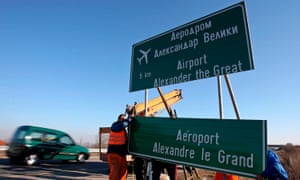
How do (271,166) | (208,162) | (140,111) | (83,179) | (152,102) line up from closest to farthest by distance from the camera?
(208,162) < (271,166) < (83,179) < (140,111) < (152,102)

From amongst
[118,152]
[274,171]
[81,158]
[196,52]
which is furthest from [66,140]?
[274,171]

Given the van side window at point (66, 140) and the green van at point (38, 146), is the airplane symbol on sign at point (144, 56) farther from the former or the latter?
the van side window at point (66, 140)

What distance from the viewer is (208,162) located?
2.98 meters

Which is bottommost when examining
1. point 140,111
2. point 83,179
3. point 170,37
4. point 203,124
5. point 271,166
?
point 83,179

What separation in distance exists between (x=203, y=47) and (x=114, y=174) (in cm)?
308

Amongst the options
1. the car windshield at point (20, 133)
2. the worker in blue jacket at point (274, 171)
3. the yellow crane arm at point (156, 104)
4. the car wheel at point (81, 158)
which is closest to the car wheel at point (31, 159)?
the car windshield at point (20, 133)

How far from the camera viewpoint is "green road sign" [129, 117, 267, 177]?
261 centimetres

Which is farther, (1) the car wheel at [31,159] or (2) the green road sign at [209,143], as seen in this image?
(1) the car wheel at [31,159]

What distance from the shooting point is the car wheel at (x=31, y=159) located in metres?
11.2

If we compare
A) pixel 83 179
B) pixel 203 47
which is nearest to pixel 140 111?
pixel 83 179

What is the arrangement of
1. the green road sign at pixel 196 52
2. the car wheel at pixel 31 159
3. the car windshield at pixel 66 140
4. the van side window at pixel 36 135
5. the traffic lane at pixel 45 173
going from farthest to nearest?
1. the car windshield at pixel 66 140
2. the van side window at pixel 36 135
3. the car wheel at pixel 31 159
4. the traffic lane at pixel 45 173
5. the green road sign at pixel 196 52

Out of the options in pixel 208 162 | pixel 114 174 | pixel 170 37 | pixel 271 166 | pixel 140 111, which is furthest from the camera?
pixel 140 111

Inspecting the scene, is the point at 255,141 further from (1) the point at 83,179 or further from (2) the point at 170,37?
(1) the point at 83,179

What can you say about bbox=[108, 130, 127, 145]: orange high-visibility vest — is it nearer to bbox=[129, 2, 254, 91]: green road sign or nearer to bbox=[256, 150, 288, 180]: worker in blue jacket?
bbox=[129, 2, 254, 91]: green road sign
